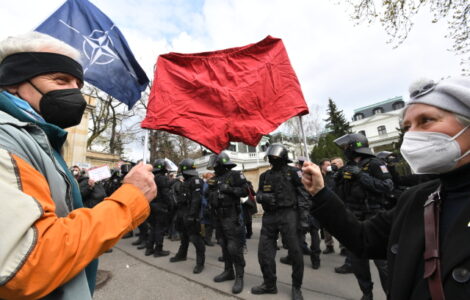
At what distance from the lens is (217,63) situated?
3.37m

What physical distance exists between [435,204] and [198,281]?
4771 mm

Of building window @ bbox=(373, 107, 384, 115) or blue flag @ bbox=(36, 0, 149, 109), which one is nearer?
blue flag @ bbox=(36, 0, 149, 109)

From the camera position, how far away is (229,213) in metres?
5.36

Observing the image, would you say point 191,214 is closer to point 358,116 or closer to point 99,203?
point 99,203

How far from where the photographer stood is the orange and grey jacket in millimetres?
825

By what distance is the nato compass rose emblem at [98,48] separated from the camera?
3.41 m

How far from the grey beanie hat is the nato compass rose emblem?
3.55 m

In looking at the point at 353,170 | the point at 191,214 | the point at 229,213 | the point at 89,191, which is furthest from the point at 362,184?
the point at 89,191

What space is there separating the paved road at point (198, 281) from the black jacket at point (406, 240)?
9.93 ft

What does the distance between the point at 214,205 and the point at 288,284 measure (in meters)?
2.12

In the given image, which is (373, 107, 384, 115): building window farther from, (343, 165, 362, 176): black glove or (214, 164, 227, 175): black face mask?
(343, 165, 362, 176): black glove

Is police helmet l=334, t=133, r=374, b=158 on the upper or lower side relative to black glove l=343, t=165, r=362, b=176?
upper

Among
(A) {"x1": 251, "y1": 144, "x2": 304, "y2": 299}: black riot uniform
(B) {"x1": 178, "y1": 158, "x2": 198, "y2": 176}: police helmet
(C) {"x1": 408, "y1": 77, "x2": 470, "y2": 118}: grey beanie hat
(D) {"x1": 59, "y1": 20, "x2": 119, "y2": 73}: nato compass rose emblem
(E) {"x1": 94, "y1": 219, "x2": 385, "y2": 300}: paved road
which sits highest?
(D) {"x1": 59, "y1": 20, "x2": 119, "y2": 73}: nato compass rose emblem

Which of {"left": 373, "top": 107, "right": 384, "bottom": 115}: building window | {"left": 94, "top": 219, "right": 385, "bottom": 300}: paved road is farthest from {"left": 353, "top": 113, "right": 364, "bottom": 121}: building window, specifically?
{"left": 94, "top": 219, "right": 385, "bottom": 300}: paved road
